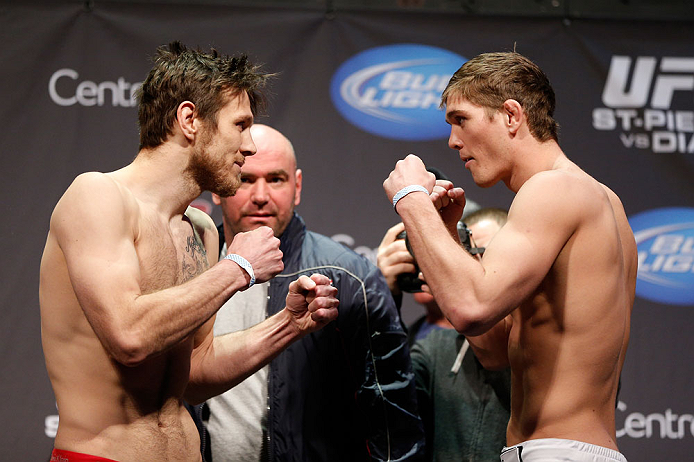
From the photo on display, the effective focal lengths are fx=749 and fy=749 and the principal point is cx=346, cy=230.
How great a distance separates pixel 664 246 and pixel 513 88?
2099mm

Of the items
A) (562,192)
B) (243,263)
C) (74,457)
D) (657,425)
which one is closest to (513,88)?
(562,192)

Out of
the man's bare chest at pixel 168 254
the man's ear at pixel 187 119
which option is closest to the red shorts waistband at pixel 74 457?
the man's bare chest at pixel 168 254

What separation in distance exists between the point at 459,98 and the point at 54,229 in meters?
1.11

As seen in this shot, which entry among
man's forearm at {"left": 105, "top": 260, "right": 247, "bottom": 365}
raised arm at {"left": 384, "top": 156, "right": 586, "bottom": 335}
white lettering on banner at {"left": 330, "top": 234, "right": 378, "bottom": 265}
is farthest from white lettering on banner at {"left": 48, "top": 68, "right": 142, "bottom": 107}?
raised arm at {"left": 384, "top": 156, "right": 586, "bottom": 335}

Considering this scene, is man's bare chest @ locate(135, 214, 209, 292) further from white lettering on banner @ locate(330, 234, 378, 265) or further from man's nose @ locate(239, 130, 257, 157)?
white lettering on banner @ locate(330, 234, 378, 265)

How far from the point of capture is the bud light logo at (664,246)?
3.69m

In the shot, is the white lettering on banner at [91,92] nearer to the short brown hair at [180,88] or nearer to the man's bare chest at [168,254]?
the short brown hair at [180,88]

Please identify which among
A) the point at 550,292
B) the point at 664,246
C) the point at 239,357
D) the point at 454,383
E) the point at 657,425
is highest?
the point at 550,292

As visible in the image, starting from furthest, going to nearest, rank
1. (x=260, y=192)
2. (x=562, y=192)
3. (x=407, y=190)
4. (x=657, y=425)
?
(x=657, y=425) → (x=260, y=192) → (x=407, y=190) → (x=562, y=192)

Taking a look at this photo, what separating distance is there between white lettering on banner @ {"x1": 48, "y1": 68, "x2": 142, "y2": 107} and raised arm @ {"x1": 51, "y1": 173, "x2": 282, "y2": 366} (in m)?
1.91

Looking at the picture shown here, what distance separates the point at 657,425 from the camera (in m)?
3.57

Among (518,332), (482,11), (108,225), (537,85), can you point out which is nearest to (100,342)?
(108,225)

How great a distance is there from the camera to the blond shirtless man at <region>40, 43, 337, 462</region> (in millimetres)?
1717

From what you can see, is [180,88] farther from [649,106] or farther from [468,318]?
[649,106]
